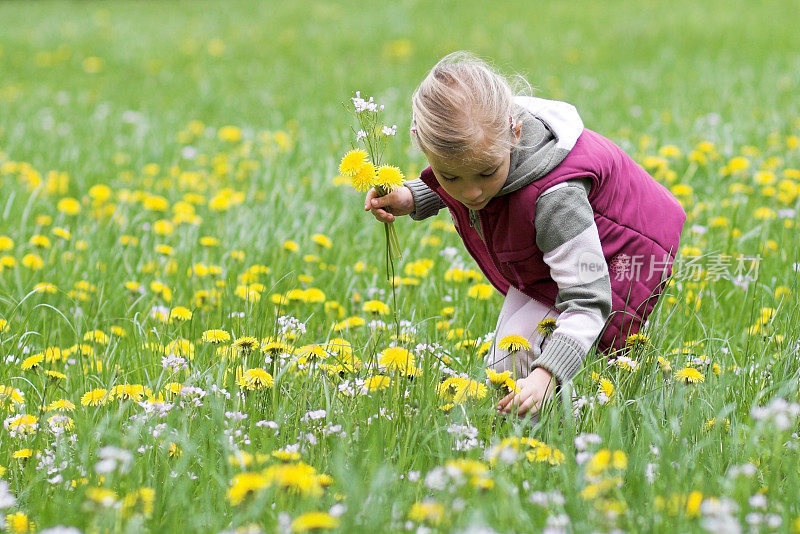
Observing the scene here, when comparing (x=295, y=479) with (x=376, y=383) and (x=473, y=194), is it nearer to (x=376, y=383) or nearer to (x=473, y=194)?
(x=376, y=383)

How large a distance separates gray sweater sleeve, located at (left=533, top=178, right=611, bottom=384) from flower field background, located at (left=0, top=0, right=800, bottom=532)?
0.37 ft

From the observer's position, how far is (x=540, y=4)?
1347 cm

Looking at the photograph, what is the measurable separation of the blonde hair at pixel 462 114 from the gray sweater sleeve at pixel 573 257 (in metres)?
0.19

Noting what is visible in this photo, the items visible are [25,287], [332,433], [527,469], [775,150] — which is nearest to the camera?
[527,469]

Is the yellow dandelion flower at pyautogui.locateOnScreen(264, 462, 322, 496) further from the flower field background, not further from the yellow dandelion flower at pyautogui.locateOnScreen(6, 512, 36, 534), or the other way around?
the yellow dandelion flower at pyautogui.locateOnScreen(6, 512, 36, 534)

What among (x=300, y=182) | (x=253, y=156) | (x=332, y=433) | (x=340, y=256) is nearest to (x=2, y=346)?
(x=332, y=433)

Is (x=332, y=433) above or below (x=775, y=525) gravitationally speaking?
below

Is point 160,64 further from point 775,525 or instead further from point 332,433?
point 775,525

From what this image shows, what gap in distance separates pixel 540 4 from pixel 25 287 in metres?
11.7

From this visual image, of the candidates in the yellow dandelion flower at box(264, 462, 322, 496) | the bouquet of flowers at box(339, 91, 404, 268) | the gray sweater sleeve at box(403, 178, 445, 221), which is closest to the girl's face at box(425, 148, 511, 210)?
the bouquet of flowers at box(339, 91, 404, 268)

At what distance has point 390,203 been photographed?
2.44 meters

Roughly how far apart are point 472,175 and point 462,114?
0.16 meters

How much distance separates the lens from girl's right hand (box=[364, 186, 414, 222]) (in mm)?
2227

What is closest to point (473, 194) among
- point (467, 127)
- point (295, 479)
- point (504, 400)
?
point (467, 127)
